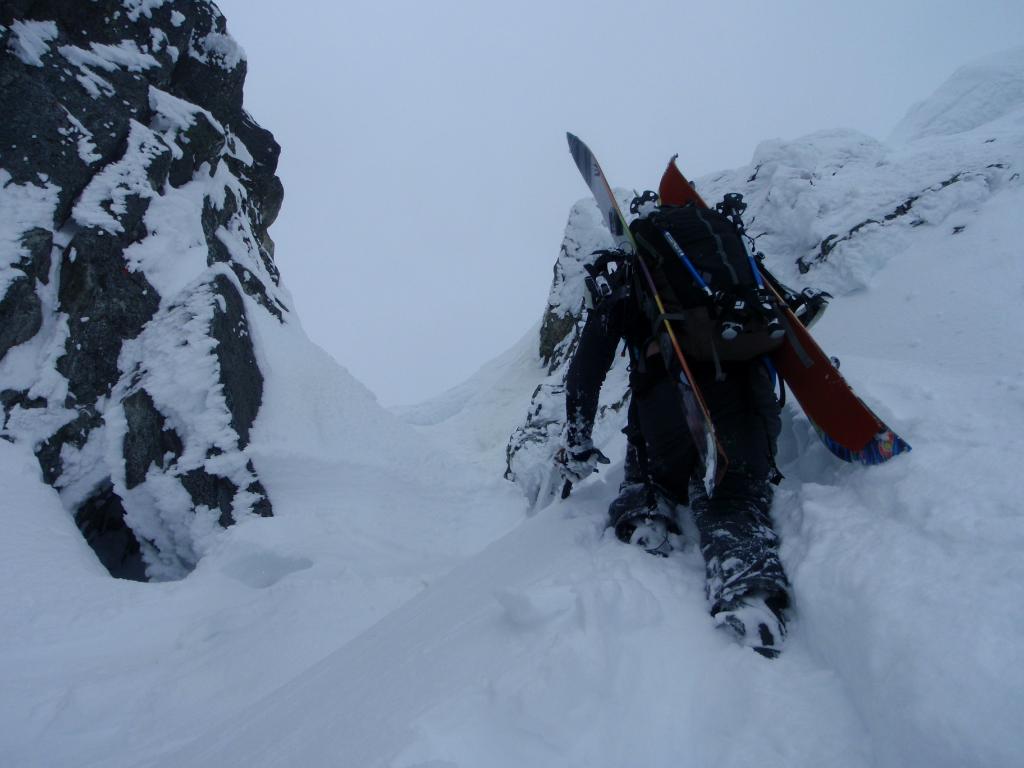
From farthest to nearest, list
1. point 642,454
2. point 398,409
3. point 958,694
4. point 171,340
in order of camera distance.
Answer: point 398,409, point 171,340, point 642,454, point 958,694

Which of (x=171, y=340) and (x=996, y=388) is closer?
(x=996, y=388)

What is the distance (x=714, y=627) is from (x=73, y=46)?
12.8 m

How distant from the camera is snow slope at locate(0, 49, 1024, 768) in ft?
4.62

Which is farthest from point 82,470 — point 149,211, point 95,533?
point 149,211

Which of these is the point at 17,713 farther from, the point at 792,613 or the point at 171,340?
the point at 171,340

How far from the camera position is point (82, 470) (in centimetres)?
723

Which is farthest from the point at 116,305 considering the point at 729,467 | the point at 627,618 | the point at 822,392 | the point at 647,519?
the point at 822,392

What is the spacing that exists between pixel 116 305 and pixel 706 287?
8.59 meters

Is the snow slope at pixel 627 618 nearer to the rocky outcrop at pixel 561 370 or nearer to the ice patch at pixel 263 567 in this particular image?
the ice patch at pixel 263 567

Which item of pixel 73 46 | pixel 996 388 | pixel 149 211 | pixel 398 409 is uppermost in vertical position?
pixel 73 46

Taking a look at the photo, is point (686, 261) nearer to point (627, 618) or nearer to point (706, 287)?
point (706, 287)

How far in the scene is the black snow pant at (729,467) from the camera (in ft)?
6.77

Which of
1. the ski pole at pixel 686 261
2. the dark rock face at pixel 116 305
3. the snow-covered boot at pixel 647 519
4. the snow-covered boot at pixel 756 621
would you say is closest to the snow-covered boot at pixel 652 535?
the snow-covered boot at pixel 647 519

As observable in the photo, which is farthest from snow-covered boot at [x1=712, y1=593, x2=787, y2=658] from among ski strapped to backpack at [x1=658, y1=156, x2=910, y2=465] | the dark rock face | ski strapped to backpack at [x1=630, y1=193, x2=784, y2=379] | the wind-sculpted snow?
the dark rock face
